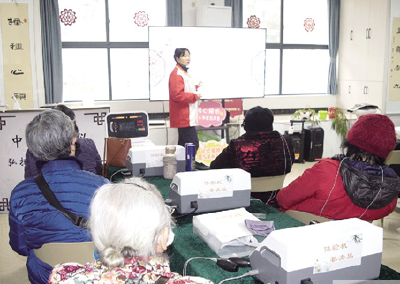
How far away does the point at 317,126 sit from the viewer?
612cm

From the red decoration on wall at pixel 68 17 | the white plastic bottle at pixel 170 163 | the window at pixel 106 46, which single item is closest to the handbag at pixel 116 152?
the white plastic bottle at pixel 170 163

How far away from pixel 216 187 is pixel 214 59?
148 inches

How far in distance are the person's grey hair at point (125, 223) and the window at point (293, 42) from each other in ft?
18.5

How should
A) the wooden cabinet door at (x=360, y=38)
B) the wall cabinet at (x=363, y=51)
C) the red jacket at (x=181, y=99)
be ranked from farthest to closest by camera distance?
the wooden cabinet door at (x=360, y=38)
the wall cabinet at (x=363, y=51)
the red jacket at (x=181, y=99)

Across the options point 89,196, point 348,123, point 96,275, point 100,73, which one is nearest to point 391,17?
point 348,123

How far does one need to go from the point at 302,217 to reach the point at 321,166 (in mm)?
308

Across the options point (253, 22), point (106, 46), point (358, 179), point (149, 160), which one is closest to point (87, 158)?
point (149, 160)

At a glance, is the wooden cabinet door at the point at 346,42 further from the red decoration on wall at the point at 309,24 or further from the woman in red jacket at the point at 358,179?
the woman in red jacket at the point at 358,179

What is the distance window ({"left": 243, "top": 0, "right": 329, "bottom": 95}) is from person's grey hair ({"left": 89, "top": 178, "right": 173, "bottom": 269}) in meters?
5.63

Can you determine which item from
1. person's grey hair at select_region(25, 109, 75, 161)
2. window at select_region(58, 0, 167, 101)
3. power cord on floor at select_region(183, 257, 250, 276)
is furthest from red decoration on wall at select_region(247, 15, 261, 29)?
power cord on floor at select_region(183, 257, 250, 276)

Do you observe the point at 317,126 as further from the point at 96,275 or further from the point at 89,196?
the point at 96,275

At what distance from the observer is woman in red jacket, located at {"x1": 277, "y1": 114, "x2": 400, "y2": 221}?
6.39 ft

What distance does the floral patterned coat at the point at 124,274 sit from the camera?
1.02m

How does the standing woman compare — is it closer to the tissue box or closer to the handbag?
the handbag
